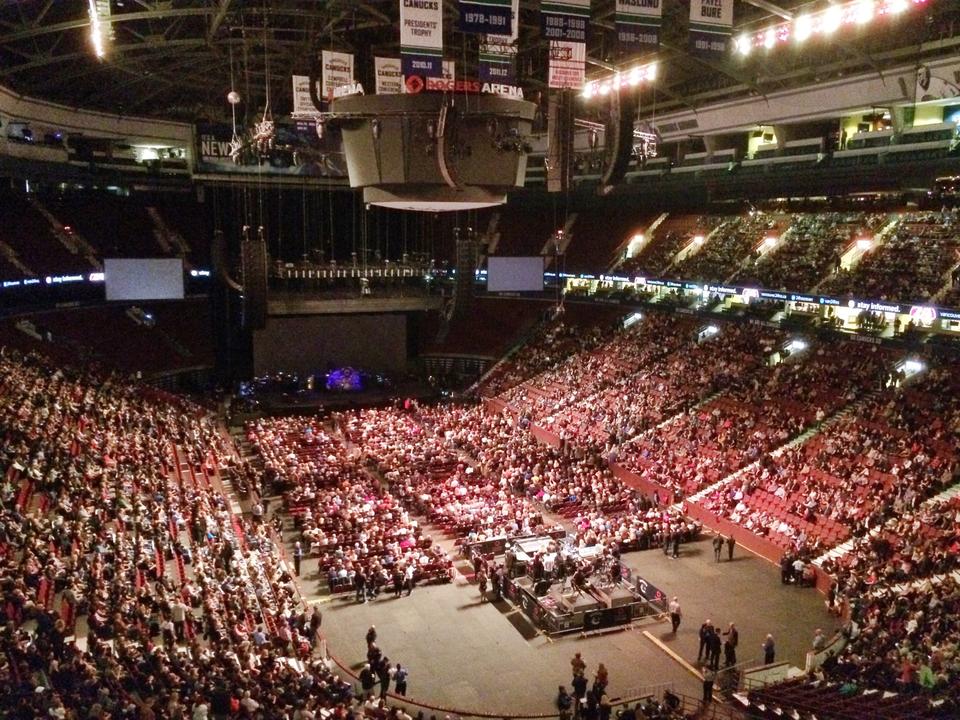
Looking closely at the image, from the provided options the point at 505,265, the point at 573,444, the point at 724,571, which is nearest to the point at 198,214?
the point at 505,265

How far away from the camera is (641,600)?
16.7m

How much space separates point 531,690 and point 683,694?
2593 mm

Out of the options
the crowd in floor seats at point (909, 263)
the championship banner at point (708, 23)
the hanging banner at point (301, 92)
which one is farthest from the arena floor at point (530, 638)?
the hanging banner at point (301, 92)

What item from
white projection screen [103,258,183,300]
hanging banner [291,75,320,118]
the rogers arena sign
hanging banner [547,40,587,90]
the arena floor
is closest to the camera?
the rogers arena sign

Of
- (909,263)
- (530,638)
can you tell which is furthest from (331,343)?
(530,638)

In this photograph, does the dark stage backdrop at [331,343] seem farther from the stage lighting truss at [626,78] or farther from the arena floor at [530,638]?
the arena floor at [530,638]

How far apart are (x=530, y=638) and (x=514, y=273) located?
23768mm

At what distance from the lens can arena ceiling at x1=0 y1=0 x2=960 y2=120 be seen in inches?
855

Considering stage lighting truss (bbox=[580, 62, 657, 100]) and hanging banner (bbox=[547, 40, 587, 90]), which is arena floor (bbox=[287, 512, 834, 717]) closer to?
hanging banner (bbox=[547, 40, 587, 90])

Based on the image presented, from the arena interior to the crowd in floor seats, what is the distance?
0.51 feet

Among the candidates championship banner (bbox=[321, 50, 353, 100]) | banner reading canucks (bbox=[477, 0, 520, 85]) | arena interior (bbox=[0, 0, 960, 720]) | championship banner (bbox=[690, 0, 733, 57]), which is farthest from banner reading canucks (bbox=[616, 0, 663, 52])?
championship banner (bbox=[321, 50, 353, 100])

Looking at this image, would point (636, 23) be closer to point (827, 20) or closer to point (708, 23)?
point (708, 23)

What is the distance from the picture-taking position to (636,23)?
45.0ft

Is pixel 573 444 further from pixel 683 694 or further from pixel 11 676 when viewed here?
pixel 11 676
